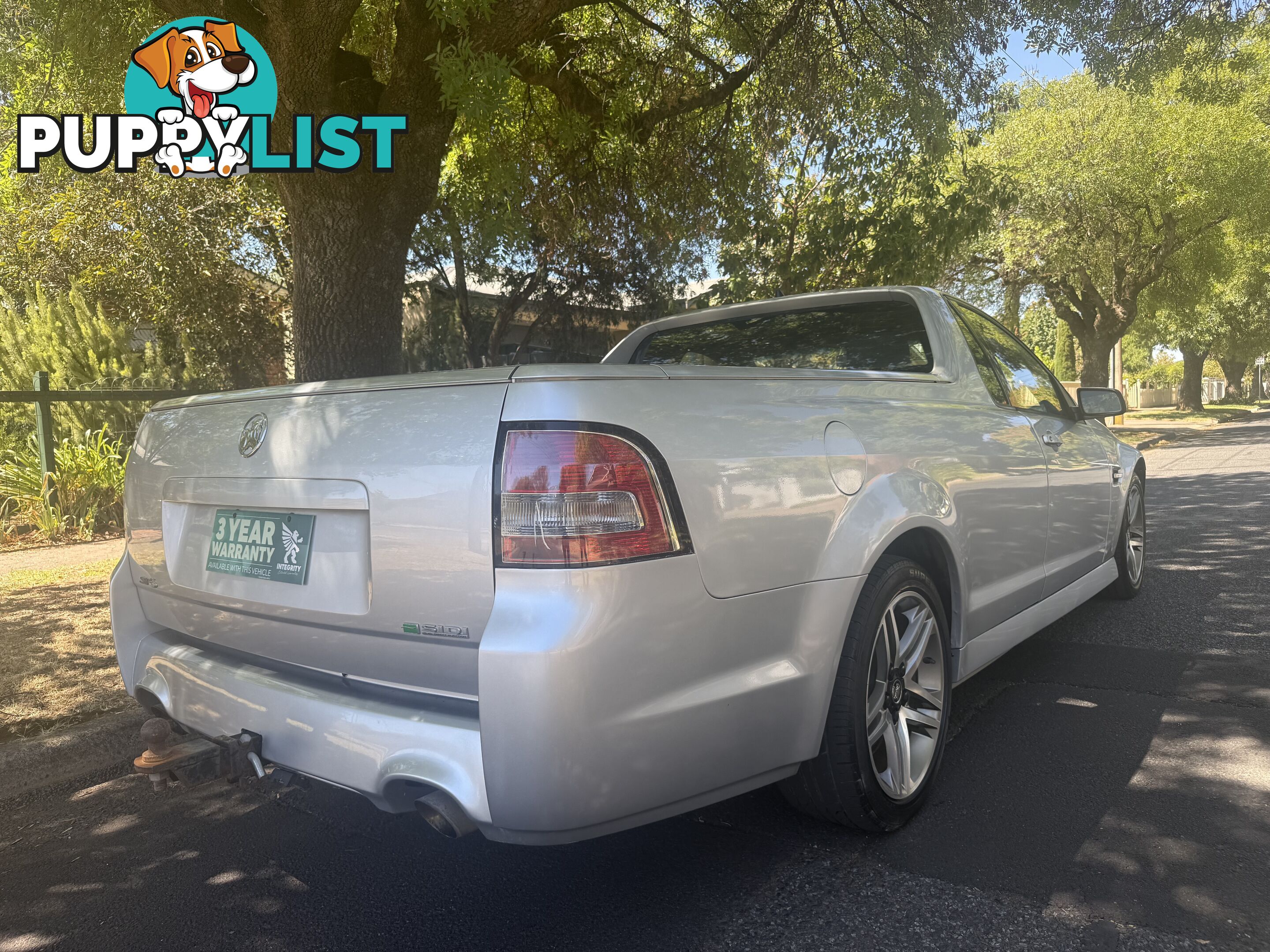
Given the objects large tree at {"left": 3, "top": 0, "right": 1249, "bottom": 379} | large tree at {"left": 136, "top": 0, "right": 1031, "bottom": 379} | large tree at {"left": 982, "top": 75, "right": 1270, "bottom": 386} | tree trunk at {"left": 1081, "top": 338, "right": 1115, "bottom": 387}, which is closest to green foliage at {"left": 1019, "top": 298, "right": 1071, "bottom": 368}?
tree trunk at {"left": 1081, "top": 338, "right": 1115, "bottom": 387}

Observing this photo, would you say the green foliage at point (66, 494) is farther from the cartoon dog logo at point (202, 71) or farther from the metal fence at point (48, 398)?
the cartoon dog logo at point (202, 71)

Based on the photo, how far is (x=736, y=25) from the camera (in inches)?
325

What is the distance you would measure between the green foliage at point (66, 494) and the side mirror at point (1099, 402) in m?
8.10

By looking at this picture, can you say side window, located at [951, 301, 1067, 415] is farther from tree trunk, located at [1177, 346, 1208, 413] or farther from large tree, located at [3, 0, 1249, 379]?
tree trunk, located at [1177, 346, 1208, 413]

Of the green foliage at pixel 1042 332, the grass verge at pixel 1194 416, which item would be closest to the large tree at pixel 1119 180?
the grass verge at pixel 1194 416

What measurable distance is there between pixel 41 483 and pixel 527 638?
8725 millimetres

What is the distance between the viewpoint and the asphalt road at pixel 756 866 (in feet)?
7.61

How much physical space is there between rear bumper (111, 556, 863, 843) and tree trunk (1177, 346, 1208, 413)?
150 feet

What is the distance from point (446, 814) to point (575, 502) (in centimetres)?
73

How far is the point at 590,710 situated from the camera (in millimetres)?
1950

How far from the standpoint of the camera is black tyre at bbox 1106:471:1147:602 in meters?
5.28

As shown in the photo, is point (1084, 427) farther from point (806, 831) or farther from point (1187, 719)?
point (806, 831)

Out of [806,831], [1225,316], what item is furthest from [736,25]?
[1225,316]

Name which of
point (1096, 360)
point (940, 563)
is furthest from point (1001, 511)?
point (1096, 360)
